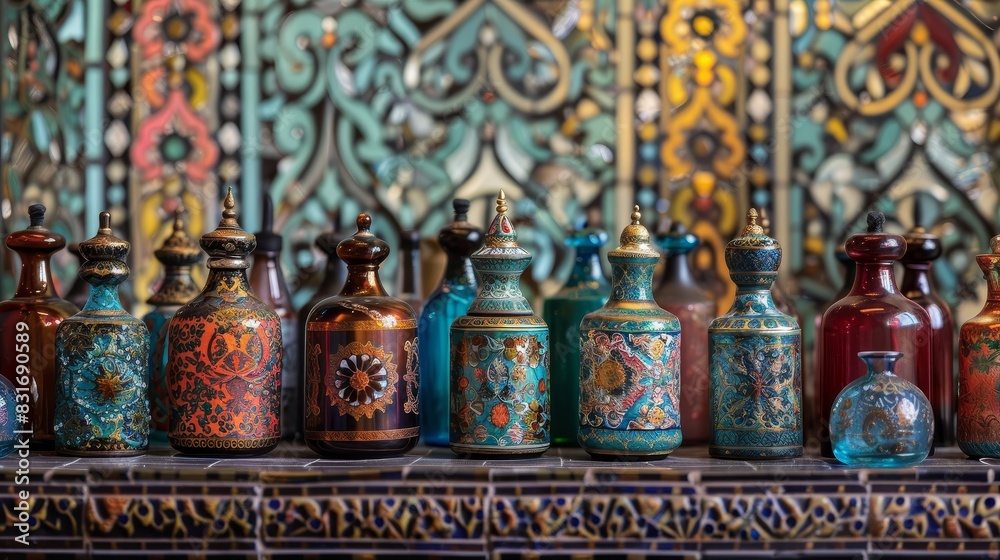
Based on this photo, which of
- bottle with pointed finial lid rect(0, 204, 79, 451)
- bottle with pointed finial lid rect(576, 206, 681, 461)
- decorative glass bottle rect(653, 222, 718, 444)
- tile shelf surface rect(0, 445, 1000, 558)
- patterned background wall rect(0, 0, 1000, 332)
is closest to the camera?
tile shelf surface rect(0, 445, 1000, 558)

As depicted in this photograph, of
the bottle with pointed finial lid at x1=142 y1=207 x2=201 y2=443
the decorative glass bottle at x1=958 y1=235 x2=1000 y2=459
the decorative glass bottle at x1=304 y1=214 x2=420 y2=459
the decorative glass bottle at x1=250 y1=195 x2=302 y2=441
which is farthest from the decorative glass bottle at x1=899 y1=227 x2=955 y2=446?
the bottle with pointed finial lid at x1=142 y1=207 x2=201 y2=443

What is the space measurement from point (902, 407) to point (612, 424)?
0.34 m

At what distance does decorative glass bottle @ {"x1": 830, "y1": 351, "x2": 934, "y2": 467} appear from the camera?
129 centimetres

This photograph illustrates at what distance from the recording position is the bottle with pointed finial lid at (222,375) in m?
1.39

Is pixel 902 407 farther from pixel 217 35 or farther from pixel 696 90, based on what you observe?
pixel 217 35

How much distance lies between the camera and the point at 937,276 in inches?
71.1

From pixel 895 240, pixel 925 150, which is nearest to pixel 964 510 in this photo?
pixel 895 240

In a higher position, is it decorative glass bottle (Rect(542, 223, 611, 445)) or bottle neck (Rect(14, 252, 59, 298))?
bottle neck (Rect(14, 252, 59, 298))

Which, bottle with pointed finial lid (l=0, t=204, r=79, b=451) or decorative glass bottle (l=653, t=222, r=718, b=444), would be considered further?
decorative glass bottle (l=653, t=222, r=718, b=444)

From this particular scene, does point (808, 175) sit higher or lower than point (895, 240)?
higher

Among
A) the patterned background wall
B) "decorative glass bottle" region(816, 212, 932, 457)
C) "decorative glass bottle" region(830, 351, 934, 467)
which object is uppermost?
the patterned background wall

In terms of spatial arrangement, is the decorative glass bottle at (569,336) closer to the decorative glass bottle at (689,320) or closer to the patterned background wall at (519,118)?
the decorative glass bottle at (689,320)

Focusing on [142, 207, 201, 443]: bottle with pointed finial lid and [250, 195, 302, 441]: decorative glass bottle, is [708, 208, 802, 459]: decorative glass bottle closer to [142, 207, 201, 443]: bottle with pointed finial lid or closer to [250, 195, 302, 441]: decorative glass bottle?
[250, 195, 302, 441]: decorative glass bottle

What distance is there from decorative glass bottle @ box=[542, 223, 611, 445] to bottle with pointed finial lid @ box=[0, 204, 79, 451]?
0.67 m
